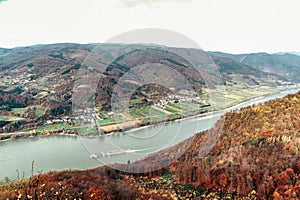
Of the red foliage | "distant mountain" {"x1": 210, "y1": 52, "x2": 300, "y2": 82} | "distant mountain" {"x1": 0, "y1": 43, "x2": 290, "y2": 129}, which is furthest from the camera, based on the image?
"distant mountain" {"x1": 210, "y1": 52, "x2": 300, "y2": 82}

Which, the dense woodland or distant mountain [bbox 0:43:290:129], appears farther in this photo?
distant mountain [bbox 0:43:290:129]

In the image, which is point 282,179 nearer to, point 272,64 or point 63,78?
point 63,78

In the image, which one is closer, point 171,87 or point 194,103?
point 171,87

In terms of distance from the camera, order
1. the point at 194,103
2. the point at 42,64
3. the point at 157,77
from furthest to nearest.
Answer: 1. the point at 42,64
2. the point at 194,103
3. the point at 157,77

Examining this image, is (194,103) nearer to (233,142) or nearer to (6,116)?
(233,142)

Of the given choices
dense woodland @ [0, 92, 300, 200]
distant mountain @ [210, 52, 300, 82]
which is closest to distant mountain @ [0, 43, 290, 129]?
dense woodland @ [0, 92, 300, 200]

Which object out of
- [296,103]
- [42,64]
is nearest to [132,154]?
[296,103]

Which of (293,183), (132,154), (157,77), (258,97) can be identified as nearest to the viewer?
(293,183)

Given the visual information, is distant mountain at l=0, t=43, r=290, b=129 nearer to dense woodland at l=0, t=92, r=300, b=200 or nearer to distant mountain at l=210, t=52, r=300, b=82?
dense woodland at l=0, t=92, r=300, b=200

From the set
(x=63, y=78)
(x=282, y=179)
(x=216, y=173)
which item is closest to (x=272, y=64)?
(x=63, y=78)
